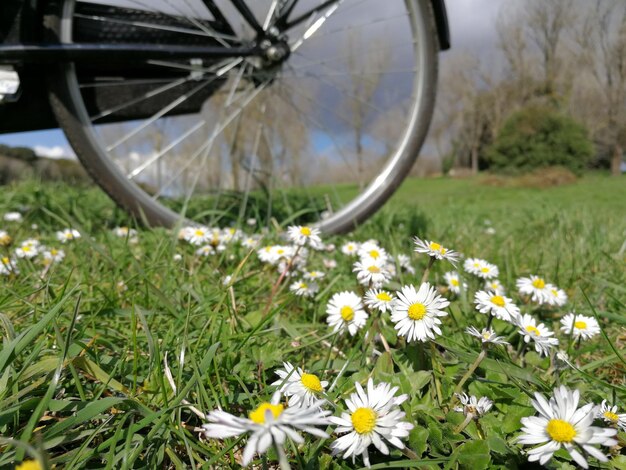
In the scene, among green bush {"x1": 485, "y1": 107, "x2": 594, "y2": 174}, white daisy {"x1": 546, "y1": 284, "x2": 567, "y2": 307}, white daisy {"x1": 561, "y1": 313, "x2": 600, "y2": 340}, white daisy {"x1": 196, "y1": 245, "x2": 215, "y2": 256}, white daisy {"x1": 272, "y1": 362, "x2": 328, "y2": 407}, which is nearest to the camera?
white daisy {"x1": 272, "y1": 362, "x2": 328, "y2": 407}

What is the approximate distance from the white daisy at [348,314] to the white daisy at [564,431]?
0.32 meters

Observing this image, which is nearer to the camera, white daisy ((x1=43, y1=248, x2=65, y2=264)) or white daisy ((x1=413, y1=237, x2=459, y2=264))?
white daisy ((x1=413, y1=237, x2=459, y2=264))

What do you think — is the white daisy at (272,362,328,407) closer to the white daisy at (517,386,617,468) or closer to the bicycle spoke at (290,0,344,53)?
the white daisy at (517,386,617,468)

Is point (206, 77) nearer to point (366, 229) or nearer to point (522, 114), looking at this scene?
point (366, 229)

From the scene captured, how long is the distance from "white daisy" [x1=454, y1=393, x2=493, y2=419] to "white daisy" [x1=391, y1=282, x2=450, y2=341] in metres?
0.09

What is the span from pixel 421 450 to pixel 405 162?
1.30 metres

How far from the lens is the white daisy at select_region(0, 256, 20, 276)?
0.94 metres

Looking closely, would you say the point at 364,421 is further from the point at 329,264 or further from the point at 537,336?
the point at 329,264

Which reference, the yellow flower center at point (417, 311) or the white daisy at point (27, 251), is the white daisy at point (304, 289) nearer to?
the yellow flower center at point (417, 311)

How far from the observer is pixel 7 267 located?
0.96m

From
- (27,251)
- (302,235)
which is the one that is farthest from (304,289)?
(27,251)

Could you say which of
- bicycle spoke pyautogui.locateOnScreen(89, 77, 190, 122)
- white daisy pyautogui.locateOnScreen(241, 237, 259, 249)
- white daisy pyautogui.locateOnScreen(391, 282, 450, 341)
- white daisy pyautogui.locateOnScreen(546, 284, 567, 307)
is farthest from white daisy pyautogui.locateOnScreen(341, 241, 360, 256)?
bicycle spoke pyautogui.locateOnScreen(89, 77, 190, 122)

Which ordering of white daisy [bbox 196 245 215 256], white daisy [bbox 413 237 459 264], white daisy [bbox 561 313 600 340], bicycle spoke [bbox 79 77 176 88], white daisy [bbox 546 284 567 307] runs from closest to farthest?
white daisy [bbox 413 237 459 264]
white daisy [bbox 561 313 600 340]
white daisy [bbox 546 284 567 307]
white daisy [bbox 196 245 215 256]
bicycle spoke [bbox 79 77 176 88]

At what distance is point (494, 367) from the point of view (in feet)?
1.91
